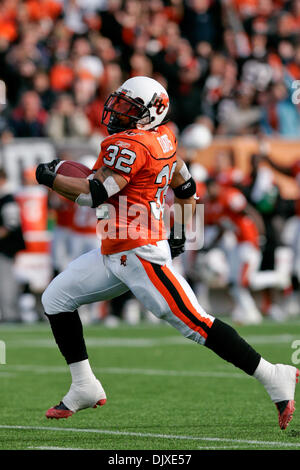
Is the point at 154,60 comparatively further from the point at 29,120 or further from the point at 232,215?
the point at 232,215

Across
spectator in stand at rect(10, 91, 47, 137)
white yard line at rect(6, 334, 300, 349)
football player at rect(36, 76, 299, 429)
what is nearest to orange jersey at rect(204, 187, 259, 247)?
white yard line at rect(6, 334, 300, 349)

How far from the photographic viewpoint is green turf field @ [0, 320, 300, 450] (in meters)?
4.88

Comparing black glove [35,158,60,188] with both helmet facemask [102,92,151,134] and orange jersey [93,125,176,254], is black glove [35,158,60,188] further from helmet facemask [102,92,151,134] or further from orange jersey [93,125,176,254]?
helmet facemask [102,92,151,134]

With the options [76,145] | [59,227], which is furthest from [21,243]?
[76,145]

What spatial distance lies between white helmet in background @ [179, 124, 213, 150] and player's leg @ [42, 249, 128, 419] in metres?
7.21

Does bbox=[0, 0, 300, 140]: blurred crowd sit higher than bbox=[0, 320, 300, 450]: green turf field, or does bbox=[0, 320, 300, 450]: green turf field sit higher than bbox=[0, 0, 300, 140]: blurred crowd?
bbox=[0, 0, 300, 140]: blurred crowd

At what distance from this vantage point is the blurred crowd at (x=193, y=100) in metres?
12.1

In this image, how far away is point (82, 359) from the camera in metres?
5.46

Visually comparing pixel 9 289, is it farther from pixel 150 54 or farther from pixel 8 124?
pixel 150 54

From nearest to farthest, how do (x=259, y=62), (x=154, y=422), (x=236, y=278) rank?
(x=154, y=422) < (x=236, y=278) < (x=259, y=62)

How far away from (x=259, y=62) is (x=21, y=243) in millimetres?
4405

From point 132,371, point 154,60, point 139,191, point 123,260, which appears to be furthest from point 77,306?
point 154,60

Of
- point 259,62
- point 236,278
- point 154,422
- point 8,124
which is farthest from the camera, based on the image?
point 259,62

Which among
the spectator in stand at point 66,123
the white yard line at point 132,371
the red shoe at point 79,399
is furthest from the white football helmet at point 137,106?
the spectator in stand at point 66,123
